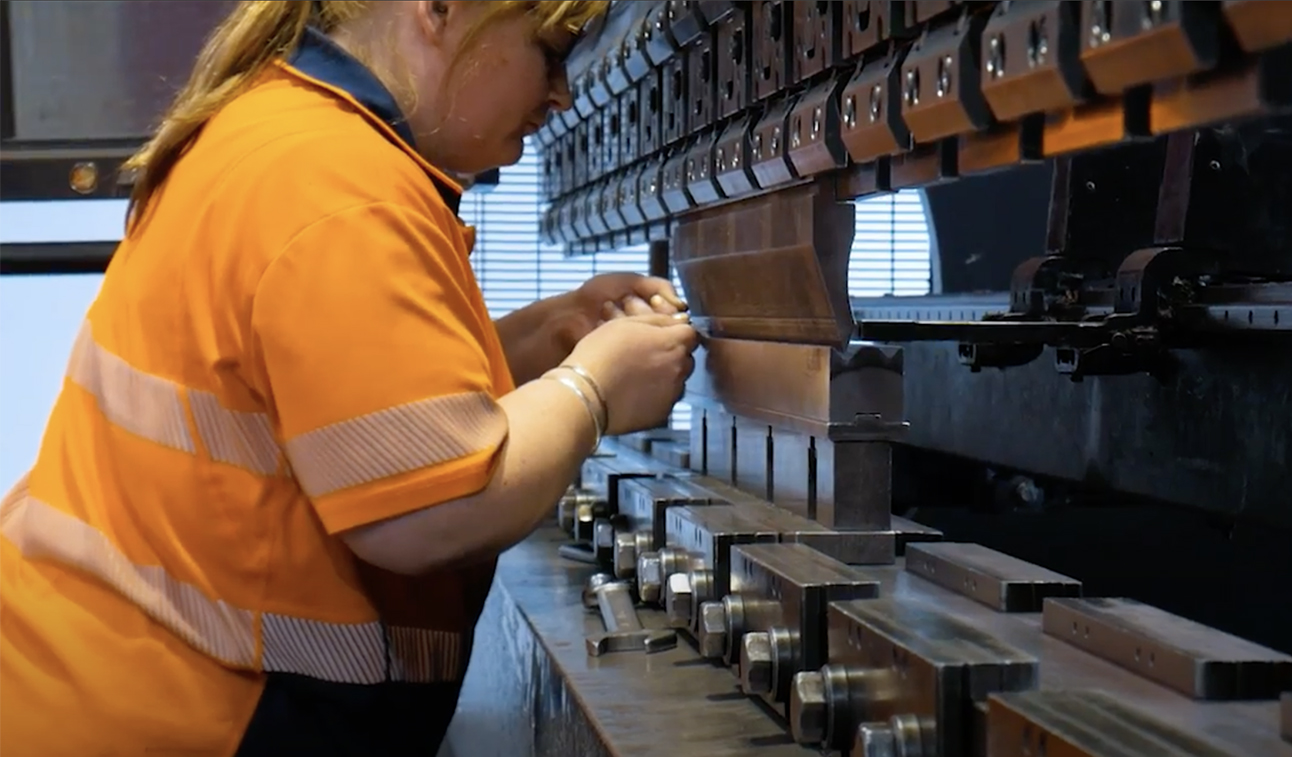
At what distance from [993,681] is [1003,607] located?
0.95 ft

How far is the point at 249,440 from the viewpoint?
1.08 metres

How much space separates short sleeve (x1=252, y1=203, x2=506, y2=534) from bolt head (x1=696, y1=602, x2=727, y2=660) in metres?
0.26

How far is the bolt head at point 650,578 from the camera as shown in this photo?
54.7 inches

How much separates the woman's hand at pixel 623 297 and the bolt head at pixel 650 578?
12.0 inches

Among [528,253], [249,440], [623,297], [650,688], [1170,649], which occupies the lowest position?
[650,688]

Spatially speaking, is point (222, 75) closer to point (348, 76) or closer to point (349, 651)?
point (348, 76)

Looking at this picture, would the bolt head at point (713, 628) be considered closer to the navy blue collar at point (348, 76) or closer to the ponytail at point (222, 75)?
the navy blue collar at point (348, 76)

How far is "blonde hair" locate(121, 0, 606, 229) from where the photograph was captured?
1.16m

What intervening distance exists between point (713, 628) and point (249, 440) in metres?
0.39

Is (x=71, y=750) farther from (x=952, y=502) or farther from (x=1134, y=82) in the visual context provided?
(x=952, y=502)

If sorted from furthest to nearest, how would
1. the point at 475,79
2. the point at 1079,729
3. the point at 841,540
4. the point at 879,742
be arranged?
1. the point at 841,540
2. the point at 475,79
3. the point at 879,742
4. the point at 1079,729

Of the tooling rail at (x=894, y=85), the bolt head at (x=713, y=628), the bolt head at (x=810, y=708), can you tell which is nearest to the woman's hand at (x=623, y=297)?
the tooling rail at (x=894, y=85)

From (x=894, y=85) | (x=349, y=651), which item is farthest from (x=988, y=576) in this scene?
(x=349, y=651)

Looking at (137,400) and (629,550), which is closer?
(137,400)
